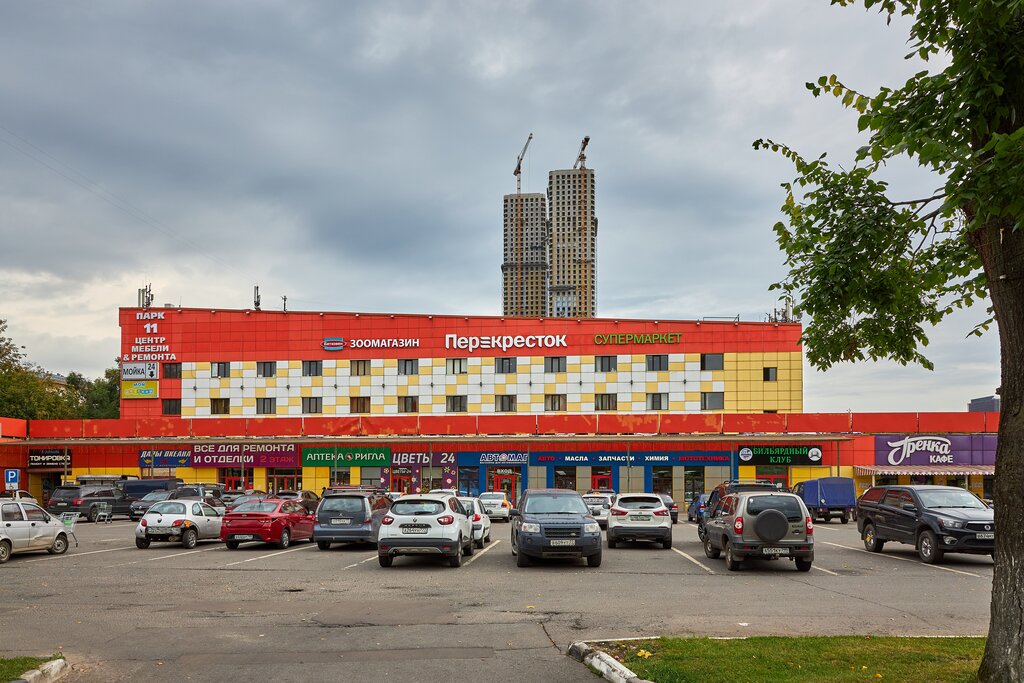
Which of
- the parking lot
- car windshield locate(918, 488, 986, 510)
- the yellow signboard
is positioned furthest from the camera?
the yellow signboard

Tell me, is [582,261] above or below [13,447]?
above

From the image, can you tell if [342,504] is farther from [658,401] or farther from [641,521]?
[658,401]

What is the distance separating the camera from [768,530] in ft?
57.6

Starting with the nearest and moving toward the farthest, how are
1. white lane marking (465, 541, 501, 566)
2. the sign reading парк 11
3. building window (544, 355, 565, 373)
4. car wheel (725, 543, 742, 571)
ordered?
car wheel (725, 543, 742, 571) → white lane marking (465, 541, 501, 566) → the sign reading парк 11 → building window (544, 355, 565, 373)

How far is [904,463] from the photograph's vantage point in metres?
51.1

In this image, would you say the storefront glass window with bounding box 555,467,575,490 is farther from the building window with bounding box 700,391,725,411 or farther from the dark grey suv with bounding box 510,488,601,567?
the dark grey suv with bounding box 510,488,601,567

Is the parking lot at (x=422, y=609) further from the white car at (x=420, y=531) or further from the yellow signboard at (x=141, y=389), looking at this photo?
the yellow signboard at (x=141, y=389)

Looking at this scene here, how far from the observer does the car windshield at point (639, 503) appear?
76.9ft

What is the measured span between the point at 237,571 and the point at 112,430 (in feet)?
139

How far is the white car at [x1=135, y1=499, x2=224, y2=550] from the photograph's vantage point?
24.0 m

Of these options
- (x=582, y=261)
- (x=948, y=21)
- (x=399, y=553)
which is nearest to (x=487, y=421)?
(x=399, y=553)

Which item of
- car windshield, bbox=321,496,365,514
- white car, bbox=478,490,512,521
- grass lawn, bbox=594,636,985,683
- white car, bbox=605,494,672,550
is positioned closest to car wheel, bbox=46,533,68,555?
car windshield, bbox=321,496,365,514

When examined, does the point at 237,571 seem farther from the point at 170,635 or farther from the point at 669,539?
the point at 669,539

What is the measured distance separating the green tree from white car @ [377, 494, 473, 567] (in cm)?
1069
